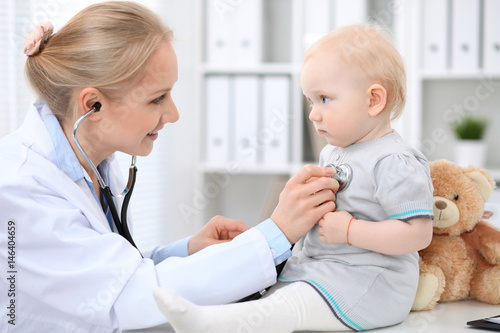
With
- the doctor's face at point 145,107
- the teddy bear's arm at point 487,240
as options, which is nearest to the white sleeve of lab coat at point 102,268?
the doctor's face at point 145,107

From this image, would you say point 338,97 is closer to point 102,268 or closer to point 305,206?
point 305,206

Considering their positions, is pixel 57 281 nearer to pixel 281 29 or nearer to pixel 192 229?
pixel 192 229

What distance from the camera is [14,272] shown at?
104 centimetres

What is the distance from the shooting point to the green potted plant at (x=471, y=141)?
2752 millimetres

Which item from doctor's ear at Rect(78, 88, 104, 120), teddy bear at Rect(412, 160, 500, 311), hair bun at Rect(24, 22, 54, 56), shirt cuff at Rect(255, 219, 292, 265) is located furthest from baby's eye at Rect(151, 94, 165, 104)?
teddy bear at Rect(412, 160, 500, 311)

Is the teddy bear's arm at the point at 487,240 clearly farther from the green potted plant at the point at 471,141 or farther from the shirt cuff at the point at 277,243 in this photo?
the green potted plant at the point at 471,141

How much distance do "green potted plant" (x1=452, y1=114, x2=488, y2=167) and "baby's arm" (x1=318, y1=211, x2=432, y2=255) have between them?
1.92m

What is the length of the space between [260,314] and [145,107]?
0.51 m

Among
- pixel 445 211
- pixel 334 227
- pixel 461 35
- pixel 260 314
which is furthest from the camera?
pixel 461 35

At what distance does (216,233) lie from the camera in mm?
1349

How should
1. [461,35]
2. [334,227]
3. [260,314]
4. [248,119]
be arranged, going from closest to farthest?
[260,314] < [334,227] < [461,35] < [248,119]

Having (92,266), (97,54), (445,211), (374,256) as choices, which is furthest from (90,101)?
(445,211)

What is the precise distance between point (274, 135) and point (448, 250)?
5.74 feet

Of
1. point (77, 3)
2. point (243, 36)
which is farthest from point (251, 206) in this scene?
point (77, 3)
